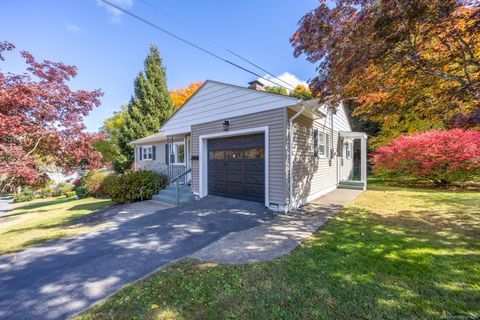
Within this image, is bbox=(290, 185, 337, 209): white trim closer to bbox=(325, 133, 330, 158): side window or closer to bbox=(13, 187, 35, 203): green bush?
bbox=(325, 133, 330, 158): side window

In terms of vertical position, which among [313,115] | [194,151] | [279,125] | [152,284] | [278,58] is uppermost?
[278,58]

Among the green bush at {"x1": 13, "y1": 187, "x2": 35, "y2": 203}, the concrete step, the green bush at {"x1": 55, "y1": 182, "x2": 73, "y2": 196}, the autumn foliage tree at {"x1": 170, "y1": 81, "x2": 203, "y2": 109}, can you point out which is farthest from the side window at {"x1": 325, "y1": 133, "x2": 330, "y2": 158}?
the green bush at {"x1": 13, "y1": 187, "x2": 35, "y2": 203}

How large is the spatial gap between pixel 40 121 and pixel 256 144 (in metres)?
7.00

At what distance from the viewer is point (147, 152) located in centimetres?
1455

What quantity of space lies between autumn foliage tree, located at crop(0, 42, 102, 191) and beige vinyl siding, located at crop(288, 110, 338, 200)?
25.0ft

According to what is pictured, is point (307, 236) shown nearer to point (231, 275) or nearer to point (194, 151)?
point (231, 275)

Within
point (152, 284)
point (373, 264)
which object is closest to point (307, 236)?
point (373, 264)

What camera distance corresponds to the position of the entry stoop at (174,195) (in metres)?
8.37

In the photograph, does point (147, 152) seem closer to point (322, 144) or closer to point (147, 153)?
point (147, 153)

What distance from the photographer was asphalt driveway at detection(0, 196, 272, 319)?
2697mm

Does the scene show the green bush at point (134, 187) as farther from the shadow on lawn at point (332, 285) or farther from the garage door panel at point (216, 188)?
the shadow on lawn at point (332, 285)

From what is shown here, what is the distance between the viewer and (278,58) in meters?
13.0

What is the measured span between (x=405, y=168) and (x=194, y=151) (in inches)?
489

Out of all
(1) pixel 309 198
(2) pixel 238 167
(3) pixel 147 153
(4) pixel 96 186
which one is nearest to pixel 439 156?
(1) pixel 309 198
